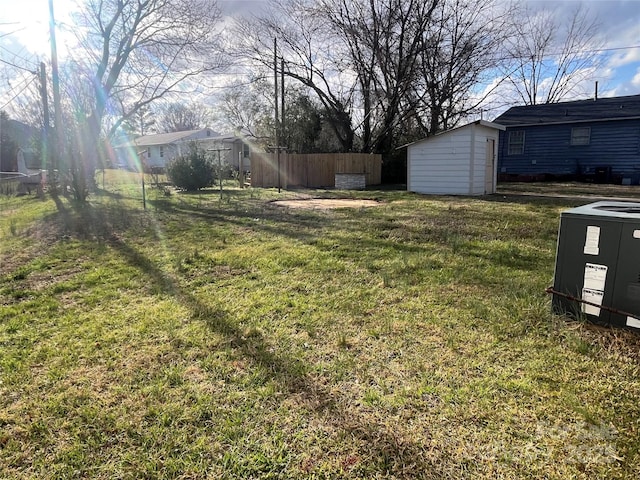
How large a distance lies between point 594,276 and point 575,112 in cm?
1997

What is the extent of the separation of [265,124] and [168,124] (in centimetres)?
3032

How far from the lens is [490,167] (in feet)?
41.6

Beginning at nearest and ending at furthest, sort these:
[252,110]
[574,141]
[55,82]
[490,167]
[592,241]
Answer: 1. [592,241]
2. [55,82]
3. [490,167]
4. [574,141]
5. [252,110]

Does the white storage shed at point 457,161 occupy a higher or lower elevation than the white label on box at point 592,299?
higher

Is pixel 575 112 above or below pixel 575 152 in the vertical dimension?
above

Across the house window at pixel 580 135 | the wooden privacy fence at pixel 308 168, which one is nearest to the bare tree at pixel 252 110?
the wooden privacy fence at pixel 308 168

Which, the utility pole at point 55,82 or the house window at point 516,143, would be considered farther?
the house window at point 516,143

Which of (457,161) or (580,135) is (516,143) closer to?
(580,135)

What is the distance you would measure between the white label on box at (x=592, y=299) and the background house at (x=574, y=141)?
59.6 feet

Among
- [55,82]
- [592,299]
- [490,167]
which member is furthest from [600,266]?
[55,82]

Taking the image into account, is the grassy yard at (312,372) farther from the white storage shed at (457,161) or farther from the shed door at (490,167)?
the shed door at (490,167)

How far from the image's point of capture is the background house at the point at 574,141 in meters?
17.0

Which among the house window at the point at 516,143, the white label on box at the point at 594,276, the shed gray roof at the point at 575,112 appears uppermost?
the shed gray roof at the point at 575,112

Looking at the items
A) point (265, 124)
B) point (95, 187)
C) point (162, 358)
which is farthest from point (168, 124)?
point (162, 358)
